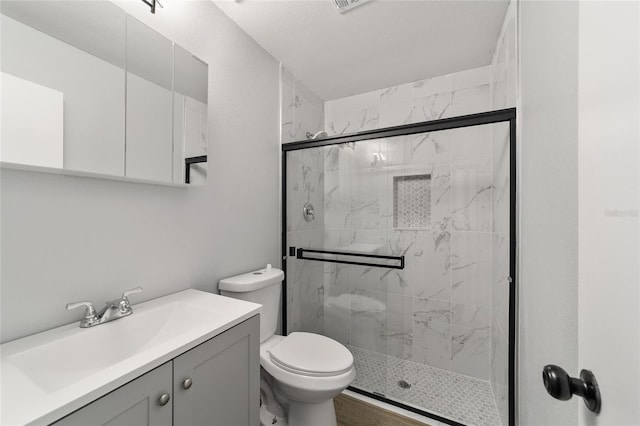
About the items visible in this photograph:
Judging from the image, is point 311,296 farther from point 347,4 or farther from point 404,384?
point 347,4

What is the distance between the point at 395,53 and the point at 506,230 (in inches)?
53.5

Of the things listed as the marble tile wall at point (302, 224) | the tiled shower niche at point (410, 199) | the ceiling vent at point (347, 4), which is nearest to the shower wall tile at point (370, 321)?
the marble tile wall at point (302, 224)

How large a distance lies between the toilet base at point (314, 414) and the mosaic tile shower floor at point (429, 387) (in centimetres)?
47

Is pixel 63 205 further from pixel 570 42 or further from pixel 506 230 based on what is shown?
pixel 506 230

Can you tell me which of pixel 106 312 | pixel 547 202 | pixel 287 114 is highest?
pixel 287 114

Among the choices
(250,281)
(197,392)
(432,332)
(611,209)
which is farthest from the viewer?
(432,332)

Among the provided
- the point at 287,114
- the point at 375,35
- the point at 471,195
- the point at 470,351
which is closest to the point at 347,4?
the point at 375,35

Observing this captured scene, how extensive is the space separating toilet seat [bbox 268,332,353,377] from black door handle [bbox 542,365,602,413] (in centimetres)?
100

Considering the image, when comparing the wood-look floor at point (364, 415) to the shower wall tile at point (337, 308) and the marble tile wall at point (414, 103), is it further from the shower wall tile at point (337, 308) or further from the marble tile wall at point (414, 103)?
the marble tile wall at point (414, 103)

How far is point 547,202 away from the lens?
845 mm

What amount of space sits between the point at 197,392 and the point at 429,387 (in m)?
1.62

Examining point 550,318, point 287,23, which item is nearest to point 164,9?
point 287,23

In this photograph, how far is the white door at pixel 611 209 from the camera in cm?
35

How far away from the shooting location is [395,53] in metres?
1.80
